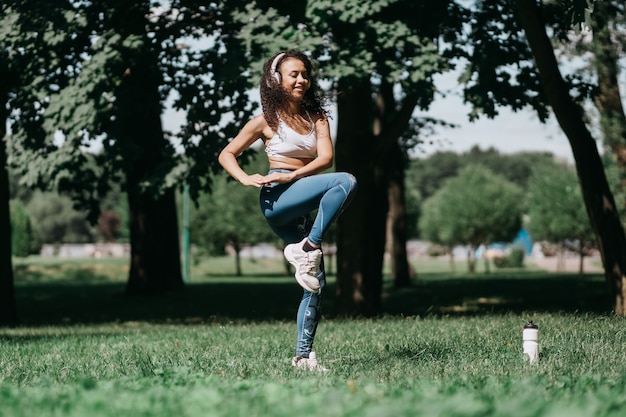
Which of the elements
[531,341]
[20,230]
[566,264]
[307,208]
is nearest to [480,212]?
[566,264]

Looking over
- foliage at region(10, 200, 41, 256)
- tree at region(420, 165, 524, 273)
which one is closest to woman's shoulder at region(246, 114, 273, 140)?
tree at region(420, 165, 524, 273)

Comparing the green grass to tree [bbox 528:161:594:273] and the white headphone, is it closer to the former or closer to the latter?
the white headphone

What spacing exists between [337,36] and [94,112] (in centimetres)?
420

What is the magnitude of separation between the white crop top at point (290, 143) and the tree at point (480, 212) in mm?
56352

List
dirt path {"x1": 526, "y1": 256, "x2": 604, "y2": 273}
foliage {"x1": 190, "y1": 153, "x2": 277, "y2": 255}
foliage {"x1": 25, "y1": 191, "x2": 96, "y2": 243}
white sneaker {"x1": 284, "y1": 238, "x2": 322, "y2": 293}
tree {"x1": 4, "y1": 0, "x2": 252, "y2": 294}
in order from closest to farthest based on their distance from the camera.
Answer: white sneaker {"x1": 284, "y1": 238, "x2": 322, "y2": 293}, tree {"x1": 4, "y1": 0, "x2": 252, "y2": 294}, foliage {"x1": 190, "y1": 153, "x2": 277, "y2": 255}, dirt path {"x1": 526, "y1": 256, "x2": 604, "y2": 273}, foliage {"x1": 25, "y1": 191, "x2": 96, "y2": 243}

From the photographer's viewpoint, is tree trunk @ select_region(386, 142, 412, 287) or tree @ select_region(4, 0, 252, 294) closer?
tree @ select_region(4, 0, 252, 294)

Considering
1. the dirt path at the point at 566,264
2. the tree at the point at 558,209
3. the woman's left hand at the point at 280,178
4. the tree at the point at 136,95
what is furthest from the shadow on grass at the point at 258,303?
the dirt path at the point at 566,264

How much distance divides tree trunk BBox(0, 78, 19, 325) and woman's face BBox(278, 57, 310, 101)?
1166cm

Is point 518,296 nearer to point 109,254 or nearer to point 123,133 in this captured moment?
point 123,133

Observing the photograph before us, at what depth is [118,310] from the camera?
71.7 feet

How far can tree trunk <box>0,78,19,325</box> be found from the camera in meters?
17.0

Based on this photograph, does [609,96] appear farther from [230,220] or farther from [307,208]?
[230,220]

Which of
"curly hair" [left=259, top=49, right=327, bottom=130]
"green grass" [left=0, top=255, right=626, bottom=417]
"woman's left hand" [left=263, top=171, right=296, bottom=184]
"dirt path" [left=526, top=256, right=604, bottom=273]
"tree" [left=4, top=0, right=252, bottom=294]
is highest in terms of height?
"tree" [left=4, top=0, right=252, bottom=294]

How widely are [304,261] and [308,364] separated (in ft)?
2.64
